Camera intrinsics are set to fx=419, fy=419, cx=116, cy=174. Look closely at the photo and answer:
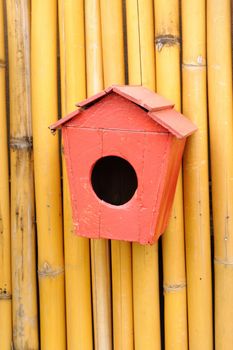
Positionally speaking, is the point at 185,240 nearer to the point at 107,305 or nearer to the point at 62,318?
the point at 107,305

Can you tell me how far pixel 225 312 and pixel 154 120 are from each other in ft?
2.21

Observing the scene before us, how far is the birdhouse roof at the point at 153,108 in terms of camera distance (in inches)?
39.8

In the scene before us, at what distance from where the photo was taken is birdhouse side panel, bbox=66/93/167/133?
1042 mm

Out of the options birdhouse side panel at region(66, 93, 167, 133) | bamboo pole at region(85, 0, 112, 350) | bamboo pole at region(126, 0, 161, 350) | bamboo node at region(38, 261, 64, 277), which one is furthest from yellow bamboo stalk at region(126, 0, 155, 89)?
bamboo node at region(38, 261, 64, 277)

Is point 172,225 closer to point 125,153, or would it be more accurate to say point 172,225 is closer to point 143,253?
point 143,253

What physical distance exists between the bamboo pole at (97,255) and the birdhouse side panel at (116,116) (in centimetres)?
23

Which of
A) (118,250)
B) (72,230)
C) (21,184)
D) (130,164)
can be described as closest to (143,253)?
(118,250)

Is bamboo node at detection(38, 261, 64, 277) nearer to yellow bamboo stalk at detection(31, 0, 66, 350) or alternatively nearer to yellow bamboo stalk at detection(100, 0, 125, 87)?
yellow bamboo stalk at detection(31, 0, 66, 350)

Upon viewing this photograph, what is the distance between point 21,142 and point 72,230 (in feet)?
1.08

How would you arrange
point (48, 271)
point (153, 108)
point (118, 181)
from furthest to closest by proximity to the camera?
1. point (48, 271)
2. point (118, 181)
3. point (153, 108)

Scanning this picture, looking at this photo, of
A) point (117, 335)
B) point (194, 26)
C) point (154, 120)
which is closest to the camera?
point (154, 120)

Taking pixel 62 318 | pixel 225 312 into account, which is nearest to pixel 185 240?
pixel 225 312

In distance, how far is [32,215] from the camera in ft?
4.53

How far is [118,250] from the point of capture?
130 centimetres
